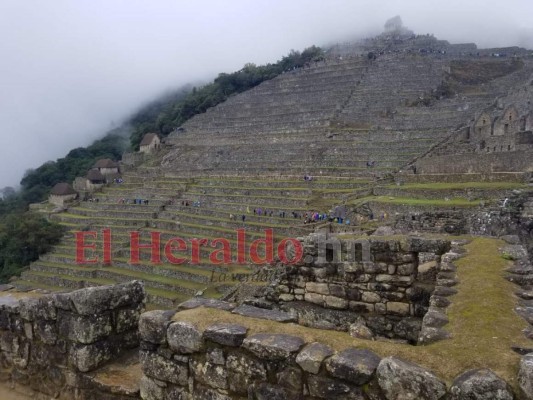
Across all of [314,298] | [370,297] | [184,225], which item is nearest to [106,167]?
[184,225]

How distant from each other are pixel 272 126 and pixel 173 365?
131 feet

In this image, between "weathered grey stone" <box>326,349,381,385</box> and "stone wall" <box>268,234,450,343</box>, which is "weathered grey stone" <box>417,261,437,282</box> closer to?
"stone wall" <box>268,234,450,343</box>

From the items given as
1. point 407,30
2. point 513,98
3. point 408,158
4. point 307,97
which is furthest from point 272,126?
point 407,30

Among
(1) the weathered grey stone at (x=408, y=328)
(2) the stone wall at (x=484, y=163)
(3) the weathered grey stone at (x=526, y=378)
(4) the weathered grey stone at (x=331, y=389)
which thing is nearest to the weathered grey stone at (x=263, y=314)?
(4) the weathered grey stone at (x=331, y=389)

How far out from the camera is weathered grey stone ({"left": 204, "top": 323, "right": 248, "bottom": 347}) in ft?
10.1

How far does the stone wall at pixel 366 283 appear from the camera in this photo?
5.38 m

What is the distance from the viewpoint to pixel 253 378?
298cm

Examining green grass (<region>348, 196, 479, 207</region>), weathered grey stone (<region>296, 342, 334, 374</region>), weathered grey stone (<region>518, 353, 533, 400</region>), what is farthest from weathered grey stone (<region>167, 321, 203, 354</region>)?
green grass (<region>348, 196, 479, 207</region>)

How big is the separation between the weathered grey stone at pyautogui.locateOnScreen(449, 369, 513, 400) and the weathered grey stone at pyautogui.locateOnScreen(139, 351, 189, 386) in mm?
1919

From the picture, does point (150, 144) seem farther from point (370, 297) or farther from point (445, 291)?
point (445, 291)

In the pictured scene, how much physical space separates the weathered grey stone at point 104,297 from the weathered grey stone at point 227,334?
50.2 inches

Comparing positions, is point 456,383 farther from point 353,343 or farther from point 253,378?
point 253,378

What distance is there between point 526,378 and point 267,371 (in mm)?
1544

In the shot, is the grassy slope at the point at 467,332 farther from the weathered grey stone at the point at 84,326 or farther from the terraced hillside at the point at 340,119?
the terraced hillside at the point at 340,119
